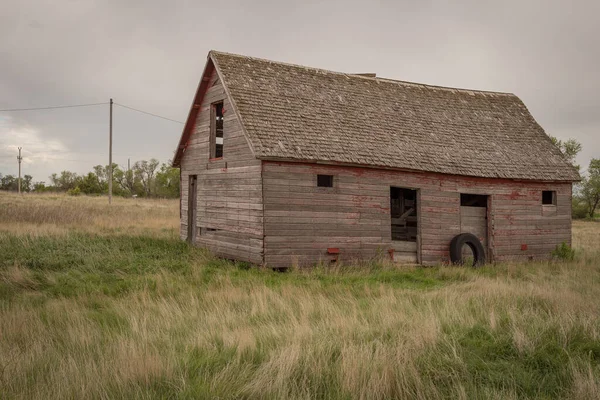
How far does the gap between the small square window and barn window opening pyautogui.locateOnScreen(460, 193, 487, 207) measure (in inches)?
236

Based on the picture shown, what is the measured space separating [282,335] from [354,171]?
323 inches

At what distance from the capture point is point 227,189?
14211 mm

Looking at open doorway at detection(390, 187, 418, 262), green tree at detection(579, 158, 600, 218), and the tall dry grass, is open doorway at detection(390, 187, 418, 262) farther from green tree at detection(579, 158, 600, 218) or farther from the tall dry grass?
green tree at detection(579, 158, 600, 218)

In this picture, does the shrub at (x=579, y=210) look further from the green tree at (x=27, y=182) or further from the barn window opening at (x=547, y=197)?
the green tree at (x=27, y=182)

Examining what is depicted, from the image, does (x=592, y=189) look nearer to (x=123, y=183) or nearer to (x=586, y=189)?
(x=586, y=189)

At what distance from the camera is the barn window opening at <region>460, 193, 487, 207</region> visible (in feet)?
56.7

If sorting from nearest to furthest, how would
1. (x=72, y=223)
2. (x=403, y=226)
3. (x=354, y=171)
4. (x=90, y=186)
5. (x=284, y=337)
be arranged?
(x=284, y=337), (x=354, y=171), (x=403, y=226), (x=72, y=223), (x=90, y=186)

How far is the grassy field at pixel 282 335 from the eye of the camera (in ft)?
15.1

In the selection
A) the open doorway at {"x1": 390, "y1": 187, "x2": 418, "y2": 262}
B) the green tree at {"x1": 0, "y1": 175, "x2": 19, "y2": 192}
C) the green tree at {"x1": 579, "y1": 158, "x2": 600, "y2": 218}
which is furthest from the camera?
the green tree at {"x1": 0, "y1": 175, "x2": 19, "y2": 192}

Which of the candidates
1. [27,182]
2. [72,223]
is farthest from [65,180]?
[72,223]

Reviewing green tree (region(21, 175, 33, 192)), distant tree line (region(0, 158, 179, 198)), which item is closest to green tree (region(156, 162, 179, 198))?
distant tree line (region(0, 158, 179, 198))

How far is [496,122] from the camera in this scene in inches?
738

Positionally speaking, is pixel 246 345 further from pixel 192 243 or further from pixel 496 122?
pixel 496 122

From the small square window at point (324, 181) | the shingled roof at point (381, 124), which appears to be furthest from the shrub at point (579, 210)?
the small square window at point (324, 181)
